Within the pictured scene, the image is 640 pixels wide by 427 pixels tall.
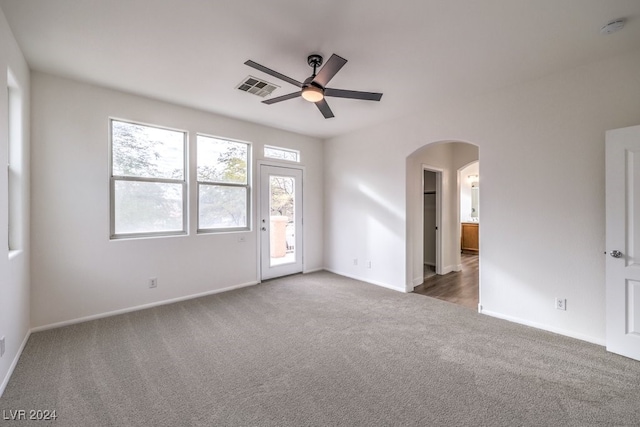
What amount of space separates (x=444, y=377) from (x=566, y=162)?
2.52 metres

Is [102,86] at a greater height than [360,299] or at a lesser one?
greater

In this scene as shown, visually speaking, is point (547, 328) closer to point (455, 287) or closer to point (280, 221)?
point (455, 287)

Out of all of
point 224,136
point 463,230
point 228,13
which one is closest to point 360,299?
point 224,136

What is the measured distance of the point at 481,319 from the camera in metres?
3.32

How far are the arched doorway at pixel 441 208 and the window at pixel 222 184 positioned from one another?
2787 mm

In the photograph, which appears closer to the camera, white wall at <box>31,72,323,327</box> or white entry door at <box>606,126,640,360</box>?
white entry door at <box>606,126,640,360</box>

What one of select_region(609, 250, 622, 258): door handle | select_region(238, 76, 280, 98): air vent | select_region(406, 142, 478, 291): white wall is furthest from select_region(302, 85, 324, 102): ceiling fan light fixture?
select_region(609, 250, 622, 258): door handle

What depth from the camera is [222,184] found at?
4.43 metres

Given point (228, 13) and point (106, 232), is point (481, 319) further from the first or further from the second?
point (106, 232)

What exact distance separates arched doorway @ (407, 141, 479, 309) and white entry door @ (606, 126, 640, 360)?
226cm

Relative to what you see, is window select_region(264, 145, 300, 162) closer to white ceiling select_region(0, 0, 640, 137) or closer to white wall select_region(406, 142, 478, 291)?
white ceiling select_region(0, 0, 640, 137)

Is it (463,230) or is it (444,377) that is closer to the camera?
(444,377)

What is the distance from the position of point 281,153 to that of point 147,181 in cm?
228

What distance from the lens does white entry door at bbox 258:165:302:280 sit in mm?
4930
